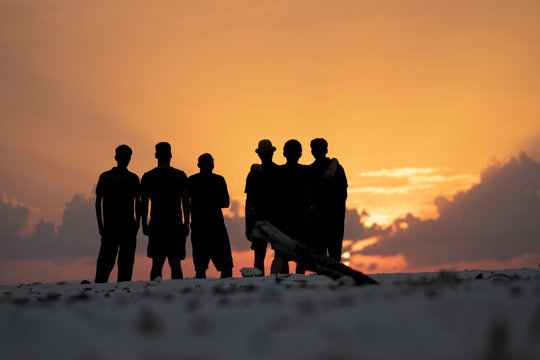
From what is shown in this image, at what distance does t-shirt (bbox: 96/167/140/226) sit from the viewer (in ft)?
37.8

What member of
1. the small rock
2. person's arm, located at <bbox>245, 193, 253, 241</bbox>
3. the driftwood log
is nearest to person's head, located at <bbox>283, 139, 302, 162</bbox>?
person's arm, located at <bbox>245, 193, 253, 241</bbox>

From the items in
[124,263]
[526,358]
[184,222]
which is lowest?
[526,358]

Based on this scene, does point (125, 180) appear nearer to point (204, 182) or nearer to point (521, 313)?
A: point (204, 182)

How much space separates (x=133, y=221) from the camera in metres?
11.8

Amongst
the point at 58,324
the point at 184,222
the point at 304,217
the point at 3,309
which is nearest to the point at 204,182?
the point at 184,222

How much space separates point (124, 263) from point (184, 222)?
1338mm

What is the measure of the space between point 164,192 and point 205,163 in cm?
93

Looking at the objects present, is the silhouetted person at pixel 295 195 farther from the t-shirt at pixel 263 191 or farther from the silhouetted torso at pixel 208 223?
the silhouetted torso at pixel 208 223

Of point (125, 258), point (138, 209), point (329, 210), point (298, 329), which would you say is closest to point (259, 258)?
point (329, 210)

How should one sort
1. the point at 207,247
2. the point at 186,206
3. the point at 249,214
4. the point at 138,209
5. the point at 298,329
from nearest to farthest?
the point at 298,329
the point at 249,214
the point at 186,206
the point at 138,209
the point at 207,247

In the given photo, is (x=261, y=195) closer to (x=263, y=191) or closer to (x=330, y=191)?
(x=263, y=191)

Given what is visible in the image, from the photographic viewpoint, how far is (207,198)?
11.9 m

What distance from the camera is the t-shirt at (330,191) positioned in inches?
437

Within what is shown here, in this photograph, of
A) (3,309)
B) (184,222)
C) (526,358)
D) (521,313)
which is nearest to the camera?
(526,358)
